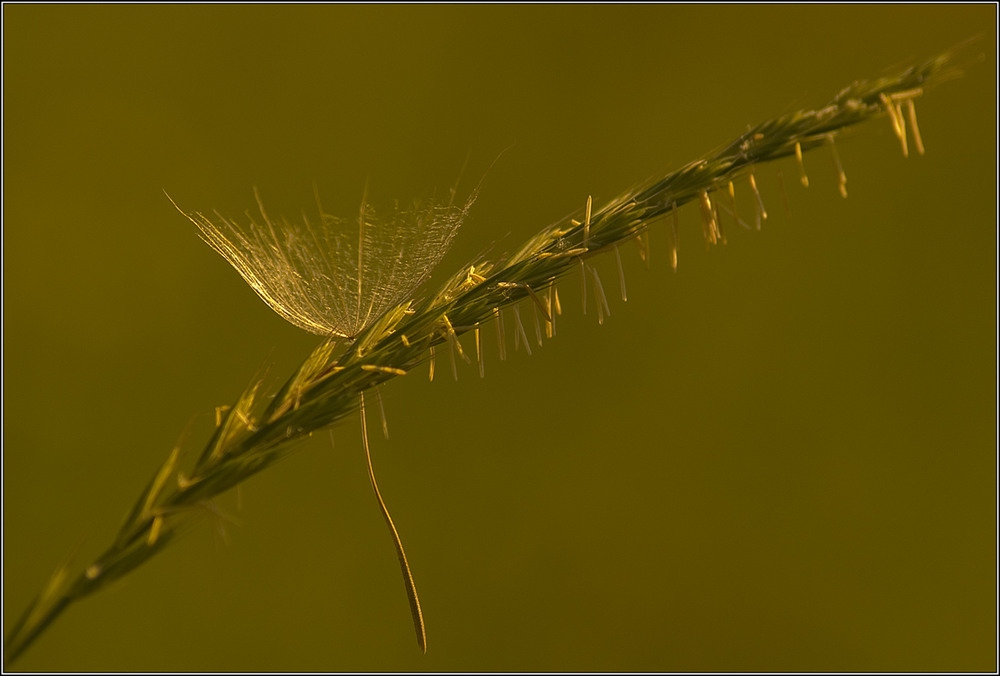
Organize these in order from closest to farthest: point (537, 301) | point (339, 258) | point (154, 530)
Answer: point (154, 530)
point (537, 301)
point (339, 258)

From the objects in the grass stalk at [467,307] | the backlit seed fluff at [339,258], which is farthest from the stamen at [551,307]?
the backlit seed fluff at [339,258]

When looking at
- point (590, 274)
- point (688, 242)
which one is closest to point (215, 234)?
point (590, 274)

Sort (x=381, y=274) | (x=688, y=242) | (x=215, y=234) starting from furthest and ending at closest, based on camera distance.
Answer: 1. (x=688, y=242)
2. (x=381, y=274)
3. (x=215, y=234)

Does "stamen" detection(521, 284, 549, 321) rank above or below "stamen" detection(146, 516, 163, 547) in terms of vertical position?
above

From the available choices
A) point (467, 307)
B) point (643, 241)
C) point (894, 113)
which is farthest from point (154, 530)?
point (894, 113)

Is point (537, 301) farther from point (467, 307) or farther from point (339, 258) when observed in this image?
point (339, 258)

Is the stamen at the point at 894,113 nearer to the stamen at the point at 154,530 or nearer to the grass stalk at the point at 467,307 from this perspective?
the grass stalk at the point at 467,307

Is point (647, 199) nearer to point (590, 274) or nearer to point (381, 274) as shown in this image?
point (590, 274)

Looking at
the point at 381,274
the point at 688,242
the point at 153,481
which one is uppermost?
the point at 688,242

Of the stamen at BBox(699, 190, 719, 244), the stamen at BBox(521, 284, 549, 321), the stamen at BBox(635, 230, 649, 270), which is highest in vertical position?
the stamen at BBox(699, 190, 719, 244)

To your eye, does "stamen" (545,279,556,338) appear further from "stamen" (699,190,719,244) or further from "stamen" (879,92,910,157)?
"stamen" (879,92,910,157)

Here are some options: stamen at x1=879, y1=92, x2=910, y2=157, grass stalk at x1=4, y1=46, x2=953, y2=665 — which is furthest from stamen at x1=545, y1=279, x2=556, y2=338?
stamen at x1=879, y1=92, x2=910, y2=157
